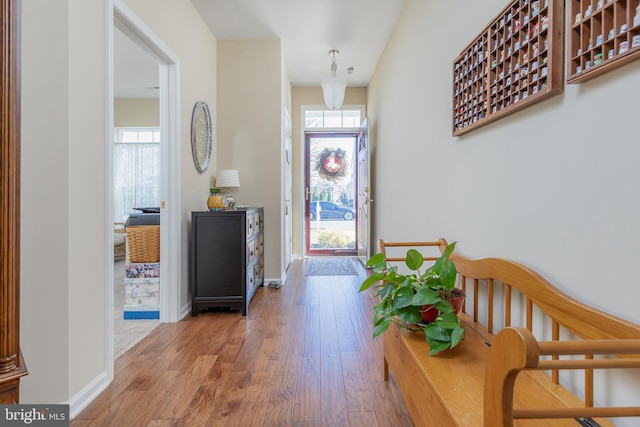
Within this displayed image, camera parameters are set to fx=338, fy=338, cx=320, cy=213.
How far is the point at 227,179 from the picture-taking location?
3.47m

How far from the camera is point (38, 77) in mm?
1385

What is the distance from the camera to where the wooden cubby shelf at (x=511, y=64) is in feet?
3.52

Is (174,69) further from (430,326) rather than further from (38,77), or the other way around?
(430,326)

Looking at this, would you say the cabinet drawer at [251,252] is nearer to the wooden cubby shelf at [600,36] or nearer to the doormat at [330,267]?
the doormat at [330,267]

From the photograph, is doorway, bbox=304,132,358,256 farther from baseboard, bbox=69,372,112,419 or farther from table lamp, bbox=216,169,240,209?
baseboard, bbox=69,372,112,419

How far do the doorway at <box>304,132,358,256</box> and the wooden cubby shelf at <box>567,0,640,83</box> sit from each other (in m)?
4.70

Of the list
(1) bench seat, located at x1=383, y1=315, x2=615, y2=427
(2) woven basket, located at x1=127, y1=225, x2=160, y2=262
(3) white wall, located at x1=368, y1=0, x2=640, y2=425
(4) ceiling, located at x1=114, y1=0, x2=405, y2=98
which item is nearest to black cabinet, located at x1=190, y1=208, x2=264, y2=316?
(2) woven basket, located at x1=127, y1=225, x2=160, y2=262

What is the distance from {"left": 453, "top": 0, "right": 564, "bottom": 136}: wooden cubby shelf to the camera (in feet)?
3.52

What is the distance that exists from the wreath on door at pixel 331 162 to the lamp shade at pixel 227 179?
7.91 feet

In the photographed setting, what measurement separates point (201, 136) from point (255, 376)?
7.51 feet

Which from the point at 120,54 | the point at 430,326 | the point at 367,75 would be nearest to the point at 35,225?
the point at 430,326

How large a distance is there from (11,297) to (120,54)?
15.2 ft

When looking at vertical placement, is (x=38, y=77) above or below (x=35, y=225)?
above

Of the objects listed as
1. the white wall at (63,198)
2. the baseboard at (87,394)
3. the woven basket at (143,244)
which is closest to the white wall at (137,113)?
the woven basket at (143,244)
